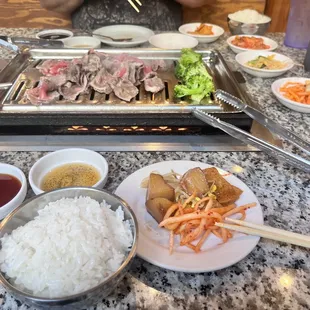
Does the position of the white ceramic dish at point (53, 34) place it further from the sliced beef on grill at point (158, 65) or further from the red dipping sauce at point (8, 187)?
the red dipping sauce at point (8, 187)

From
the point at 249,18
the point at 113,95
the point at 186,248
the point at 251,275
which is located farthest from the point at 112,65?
the point at 249,18

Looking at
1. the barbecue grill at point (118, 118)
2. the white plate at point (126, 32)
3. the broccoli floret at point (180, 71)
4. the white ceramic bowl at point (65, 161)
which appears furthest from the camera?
the white plate at point (126, 32)

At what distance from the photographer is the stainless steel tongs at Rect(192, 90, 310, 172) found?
3.94ft

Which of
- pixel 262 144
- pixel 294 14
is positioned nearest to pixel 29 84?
pixel 262 144

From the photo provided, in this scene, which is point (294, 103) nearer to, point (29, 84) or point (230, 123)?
point (230, 123)

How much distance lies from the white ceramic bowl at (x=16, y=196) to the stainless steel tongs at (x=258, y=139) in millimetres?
661

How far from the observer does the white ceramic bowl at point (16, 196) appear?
991 mm

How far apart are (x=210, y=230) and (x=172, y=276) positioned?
0.16 metres

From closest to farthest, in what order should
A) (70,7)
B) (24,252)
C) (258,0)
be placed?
1. (24,252)
2. (70,7)
3. (258,0)

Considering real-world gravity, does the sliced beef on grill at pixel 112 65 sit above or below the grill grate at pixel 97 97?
above

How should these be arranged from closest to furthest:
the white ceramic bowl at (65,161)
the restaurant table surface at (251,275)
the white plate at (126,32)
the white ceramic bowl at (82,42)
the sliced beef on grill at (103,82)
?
the restaurant table surface at (251,275) → the white ceramic bowl at (65,161) → the sliced beef on grill at (103,82) → the white ceramic bowl at (82,42) → the white plate at (126,32)

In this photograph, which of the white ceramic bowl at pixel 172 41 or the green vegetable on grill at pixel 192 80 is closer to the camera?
the green vegetable on grill at pixel 192 80

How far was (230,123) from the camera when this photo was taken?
1.33 meters

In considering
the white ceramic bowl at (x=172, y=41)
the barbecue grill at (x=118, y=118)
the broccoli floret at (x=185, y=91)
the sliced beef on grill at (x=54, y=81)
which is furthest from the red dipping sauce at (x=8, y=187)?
the white ceramic bowl at (x=172, y=41)
